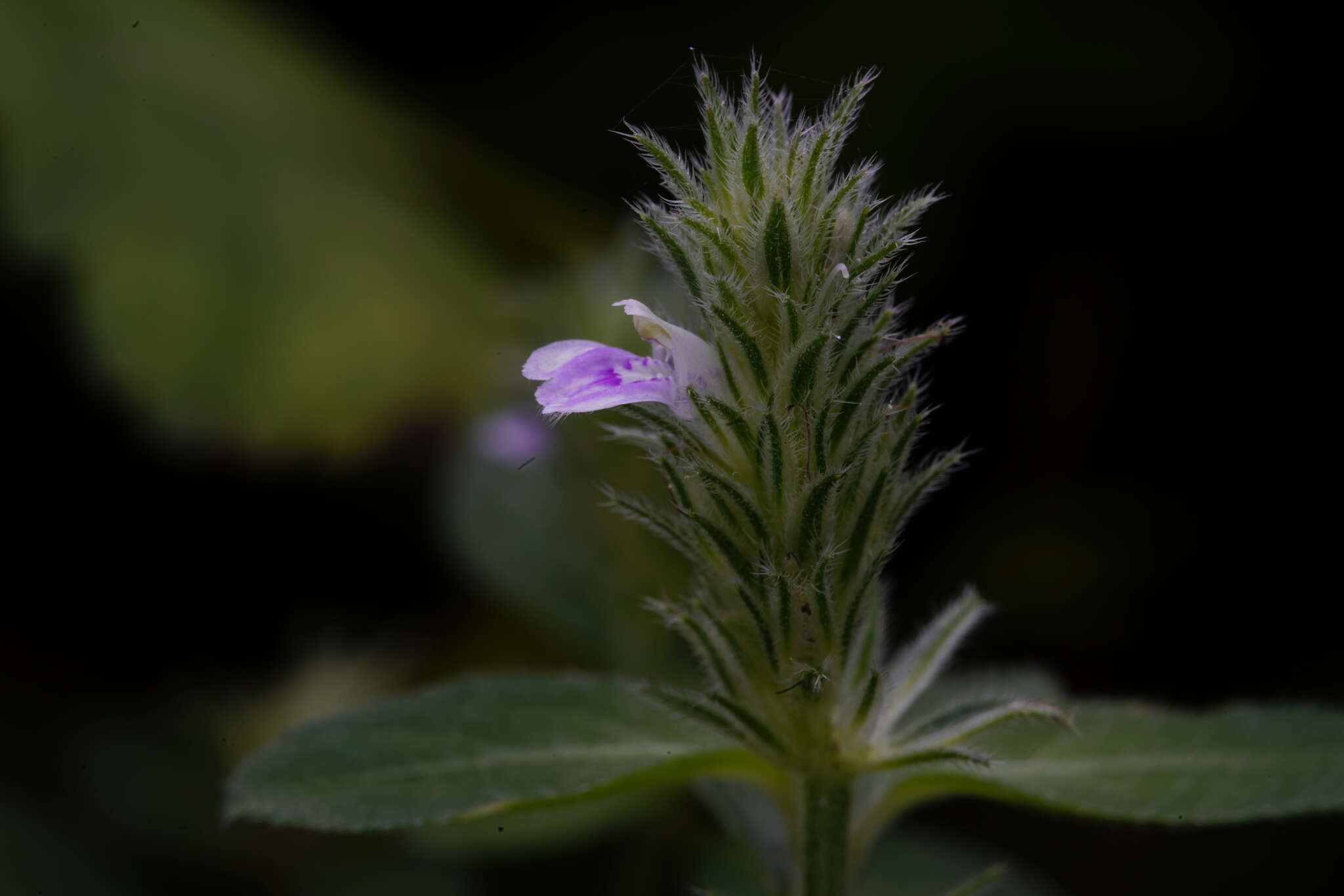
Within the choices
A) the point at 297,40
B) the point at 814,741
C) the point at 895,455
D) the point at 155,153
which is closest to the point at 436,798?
the point at 814,741

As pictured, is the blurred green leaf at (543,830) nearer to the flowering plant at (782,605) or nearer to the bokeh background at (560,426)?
the bokeh background at (560,426)

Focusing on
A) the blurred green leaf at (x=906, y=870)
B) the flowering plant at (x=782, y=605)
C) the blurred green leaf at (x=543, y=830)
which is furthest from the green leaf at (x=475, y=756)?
the blurred green leaf at (x=543, y=830)

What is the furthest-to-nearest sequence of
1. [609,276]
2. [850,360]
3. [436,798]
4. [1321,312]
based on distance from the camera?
[1321,312]
[609,276]
[436,798]
[850,360]

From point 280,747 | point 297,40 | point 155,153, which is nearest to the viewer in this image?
point 280,747

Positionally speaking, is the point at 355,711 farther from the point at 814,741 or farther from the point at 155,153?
the point at 155,153

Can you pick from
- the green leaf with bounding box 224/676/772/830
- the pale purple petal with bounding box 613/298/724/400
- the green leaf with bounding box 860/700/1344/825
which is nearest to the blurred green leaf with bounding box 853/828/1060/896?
the green leaf with bounding box 860/700/1344/825

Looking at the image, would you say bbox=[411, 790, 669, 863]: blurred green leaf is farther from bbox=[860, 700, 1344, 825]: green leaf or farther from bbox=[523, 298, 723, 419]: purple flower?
bbox=[523, 298, 723, 419]: purple flower

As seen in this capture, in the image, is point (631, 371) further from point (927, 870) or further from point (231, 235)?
point (231, 235)
